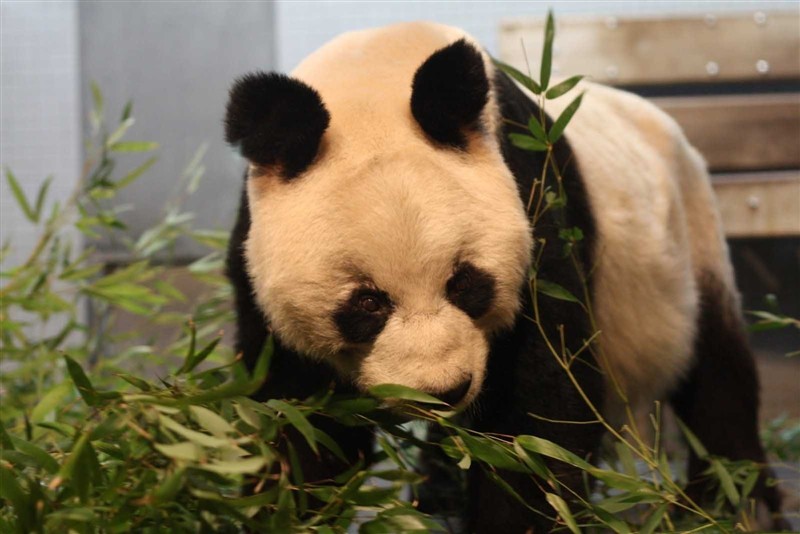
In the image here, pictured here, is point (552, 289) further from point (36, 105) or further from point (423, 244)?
point (36, 105)

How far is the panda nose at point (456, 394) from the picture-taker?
1257 millimetres

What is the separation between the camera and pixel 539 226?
5.13ft

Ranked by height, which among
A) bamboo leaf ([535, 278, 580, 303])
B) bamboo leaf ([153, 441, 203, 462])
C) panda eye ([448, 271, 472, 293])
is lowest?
bamboo leaf ([153, 441, 203, 462])

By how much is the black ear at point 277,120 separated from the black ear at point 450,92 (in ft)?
0.47

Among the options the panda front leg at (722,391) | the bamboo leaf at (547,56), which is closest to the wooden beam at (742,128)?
the panda front leg at (722,391)

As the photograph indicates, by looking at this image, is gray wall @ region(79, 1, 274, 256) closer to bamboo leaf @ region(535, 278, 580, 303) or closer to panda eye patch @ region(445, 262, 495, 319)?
bamboo leaf @ region(535, 278, 580, 303)

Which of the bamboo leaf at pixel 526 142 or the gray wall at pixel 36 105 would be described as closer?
the bamboo leaf at pixel 526 142

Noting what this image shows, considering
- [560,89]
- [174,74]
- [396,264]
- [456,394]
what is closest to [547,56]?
[560,89]

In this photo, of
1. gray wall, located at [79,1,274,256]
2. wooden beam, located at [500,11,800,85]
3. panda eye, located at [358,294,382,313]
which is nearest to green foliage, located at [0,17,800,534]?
panda eye, located at [358,294,382,313]

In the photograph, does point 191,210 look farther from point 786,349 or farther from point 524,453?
point 524,453

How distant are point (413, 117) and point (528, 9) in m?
2.19

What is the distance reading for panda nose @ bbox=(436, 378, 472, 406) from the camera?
126cm

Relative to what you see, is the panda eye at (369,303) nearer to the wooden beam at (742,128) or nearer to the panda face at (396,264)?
the panda face at (396,264)

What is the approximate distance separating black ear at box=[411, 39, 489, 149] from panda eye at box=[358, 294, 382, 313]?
0.87ft
